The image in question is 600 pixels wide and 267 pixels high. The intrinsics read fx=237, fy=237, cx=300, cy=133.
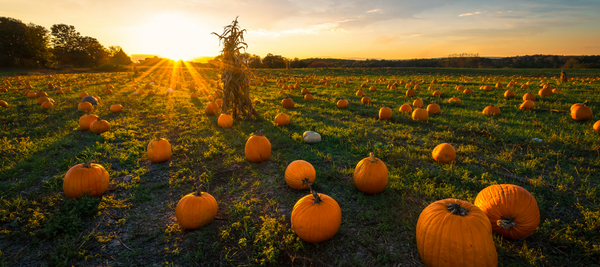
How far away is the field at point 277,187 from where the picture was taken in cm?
296

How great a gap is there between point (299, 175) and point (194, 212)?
175cm

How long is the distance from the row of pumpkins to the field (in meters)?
0.20

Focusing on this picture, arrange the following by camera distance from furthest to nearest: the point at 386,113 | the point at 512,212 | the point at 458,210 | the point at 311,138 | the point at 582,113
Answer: the point at 386,113
the point at 582,113
the point at 311,138
the point at 512,212
the point at 458,210

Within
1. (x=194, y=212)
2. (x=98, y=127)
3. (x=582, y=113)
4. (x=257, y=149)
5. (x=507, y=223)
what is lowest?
(x=194, y=212)

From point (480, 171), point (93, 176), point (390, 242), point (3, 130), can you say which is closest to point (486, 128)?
point (480, 171)

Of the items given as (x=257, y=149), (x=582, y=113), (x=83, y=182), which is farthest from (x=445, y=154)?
(x=83, y=182)

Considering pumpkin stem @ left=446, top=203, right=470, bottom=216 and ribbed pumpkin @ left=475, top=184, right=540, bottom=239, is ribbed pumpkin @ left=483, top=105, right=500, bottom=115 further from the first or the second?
pumpkin stem @ left=446, top=203, right=470, bottom=216

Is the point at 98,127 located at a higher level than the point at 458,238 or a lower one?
higher

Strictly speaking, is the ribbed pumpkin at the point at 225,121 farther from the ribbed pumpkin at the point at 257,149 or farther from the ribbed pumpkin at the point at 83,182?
the ribbed pumpkin at the point at 83,182

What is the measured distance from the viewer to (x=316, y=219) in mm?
2967

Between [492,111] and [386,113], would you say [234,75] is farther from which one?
[492,111]

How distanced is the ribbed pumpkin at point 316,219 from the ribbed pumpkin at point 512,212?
1.99 metres

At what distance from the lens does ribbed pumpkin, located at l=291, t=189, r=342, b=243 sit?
9.77 ft

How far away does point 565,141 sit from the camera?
5926 mm
